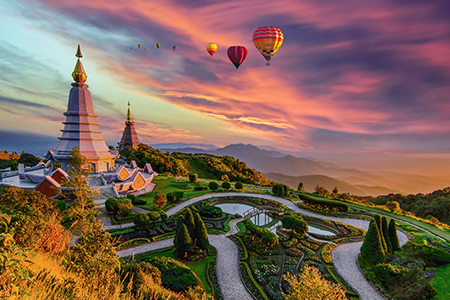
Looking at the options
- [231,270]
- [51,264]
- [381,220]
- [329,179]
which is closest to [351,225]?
[381,220]

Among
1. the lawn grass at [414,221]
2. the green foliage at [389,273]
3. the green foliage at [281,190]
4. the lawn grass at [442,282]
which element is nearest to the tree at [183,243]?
the green foliage at [389,273]

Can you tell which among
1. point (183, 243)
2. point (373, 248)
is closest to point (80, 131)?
point (183, 243)

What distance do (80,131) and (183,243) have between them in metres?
30.1

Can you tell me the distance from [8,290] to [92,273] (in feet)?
13.6

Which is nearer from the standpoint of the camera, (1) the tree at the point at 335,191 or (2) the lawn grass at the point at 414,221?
(2) the lawn grass at the point at 414,221

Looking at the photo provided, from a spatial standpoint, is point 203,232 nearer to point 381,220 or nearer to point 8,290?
point 8,290

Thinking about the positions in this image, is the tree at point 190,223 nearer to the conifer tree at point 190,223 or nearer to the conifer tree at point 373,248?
the conifer tree at point 190,223

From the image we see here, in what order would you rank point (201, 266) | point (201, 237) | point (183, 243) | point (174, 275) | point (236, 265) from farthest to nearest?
point (201, 237) → point (183, 243) → point (236, 265) → point (201, 266) → point (174, 275)

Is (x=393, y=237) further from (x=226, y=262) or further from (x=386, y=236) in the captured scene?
(x=226, y=262)

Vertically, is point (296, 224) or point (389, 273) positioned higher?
point (389, 273)

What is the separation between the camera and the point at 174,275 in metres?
13.3

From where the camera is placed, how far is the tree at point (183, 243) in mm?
17562

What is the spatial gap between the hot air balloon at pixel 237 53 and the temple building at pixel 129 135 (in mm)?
60717

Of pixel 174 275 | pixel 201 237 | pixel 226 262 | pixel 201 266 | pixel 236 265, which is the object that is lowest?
pixel 201 266
